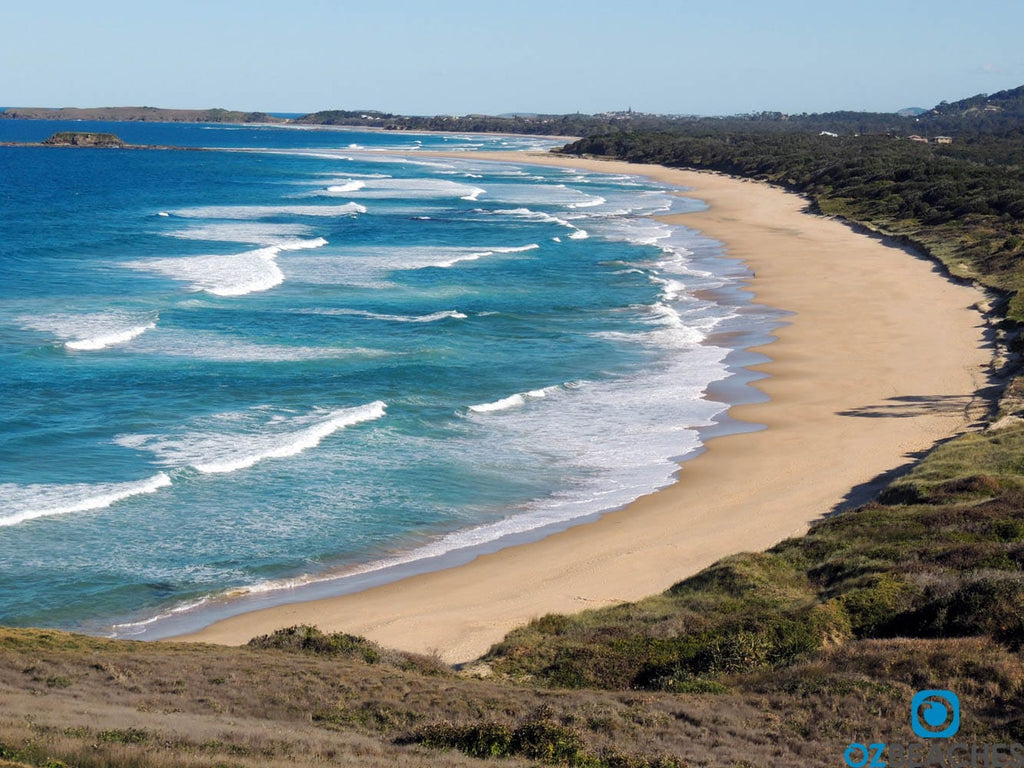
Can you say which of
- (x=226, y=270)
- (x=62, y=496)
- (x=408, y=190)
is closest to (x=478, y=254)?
(x=226, y=270)

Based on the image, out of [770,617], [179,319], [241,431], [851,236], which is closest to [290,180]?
[851,236]

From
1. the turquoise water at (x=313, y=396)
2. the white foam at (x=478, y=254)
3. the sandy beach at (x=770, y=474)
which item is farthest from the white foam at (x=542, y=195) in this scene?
the sandy beach at (x=770, y=474)

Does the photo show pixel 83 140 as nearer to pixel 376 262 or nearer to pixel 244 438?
pixel 376 262

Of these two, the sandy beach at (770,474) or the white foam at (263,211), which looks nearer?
the sandy beach at (770,474)

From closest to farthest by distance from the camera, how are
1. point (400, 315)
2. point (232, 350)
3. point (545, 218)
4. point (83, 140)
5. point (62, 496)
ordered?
point (62, 496), point (232, 350), point (400, 315), point (545, 218), point (83, 140)

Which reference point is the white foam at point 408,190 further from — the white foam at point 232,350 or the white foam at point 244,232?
the white foam at point 232,350

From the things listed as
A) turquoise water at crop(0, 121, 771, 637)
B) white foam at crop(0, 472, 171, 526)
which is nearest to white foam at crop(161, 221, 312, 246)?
turquoise water at crop(0, 121, 771, 637)

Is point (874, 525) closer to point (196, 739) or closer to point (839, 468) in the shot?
point (839, 468)
